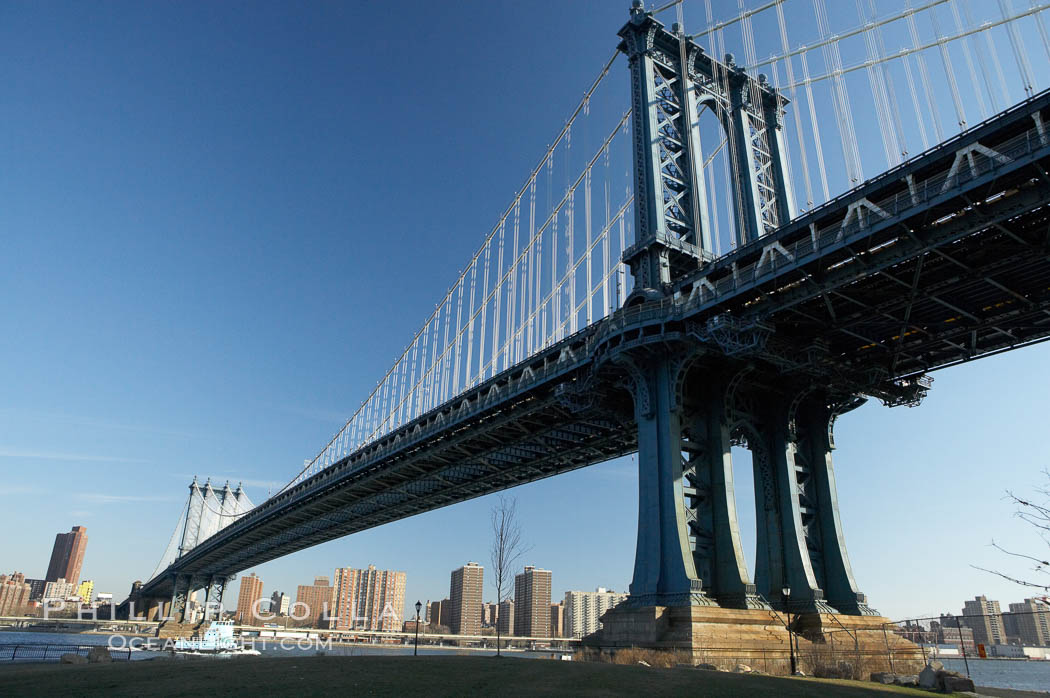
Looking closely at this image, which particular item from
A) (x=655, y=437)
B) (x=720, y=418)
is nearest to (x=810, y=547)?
(x=720, y=418)

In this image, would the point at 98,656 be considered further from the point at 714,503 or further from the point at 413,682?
the point at 714,503

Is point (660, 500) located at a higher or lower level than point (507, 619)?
higher

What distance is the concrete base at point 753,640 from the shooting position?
25297 millimetres

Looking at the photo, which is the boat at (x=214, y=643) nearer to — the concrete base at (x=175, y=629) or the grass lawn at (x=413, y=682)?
the grass lawn at (x=413, y=682)

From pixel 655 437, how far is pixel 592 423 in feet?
47.8

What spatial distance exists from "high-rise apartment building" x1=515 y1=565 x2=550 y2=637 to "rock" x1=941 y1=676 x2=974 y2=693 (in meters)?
149

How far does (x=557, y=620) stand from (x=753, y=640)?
176 metres

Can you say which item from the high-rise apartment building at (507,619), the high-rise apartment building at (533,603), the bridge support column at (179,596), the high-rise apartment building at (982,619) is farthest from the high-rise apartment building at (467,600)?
the high-rise apartment building at (982,619)

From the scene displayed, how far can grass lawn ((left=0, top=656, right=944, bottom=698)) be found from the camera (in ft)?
47.2

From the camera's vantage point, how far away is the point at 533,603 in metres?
162

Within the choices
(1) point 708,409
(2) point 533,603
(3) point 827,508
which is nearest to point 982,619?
(2) point 533,603

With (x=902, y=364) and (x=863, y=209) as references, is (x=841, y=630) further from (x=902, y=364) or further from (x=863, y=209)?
(x=863, y=209)

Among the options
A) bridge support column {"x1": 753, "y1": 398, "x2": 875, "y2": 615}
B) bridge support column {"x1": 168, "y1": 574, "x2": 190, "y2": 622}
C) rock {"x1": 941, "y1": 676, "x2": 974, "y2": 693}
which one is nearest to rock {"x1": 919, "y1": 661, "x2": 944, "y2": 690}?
rock {"x1": 941, "y1": 676, "x2": 974, "y2": 693}

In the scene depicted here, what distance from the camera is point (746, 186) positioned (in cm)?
3853
